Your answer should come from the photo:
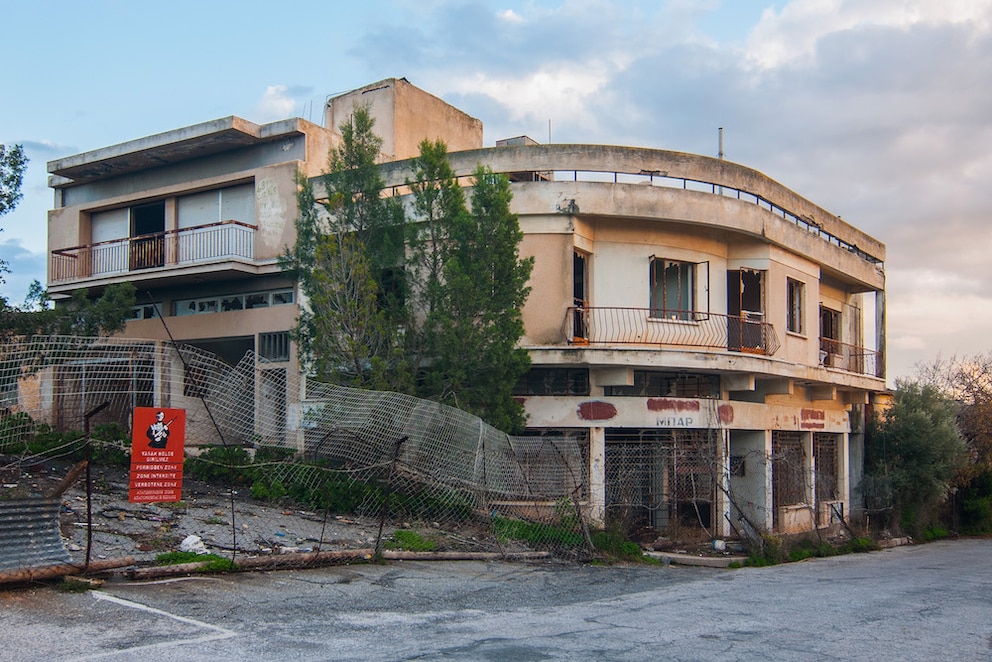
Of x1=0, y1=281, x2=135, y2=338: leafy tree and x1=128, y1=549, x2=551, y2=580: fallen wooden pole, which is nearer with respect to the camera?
x1=128, y1=549, x2=551, y2=580: fallen wooden pole

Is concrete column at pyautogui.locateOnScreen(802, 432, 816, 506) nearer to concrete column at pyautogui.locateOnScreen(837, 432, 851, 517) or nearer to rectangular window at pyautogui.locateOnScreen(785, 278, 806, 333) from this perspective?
concrete column at pyautogui.locateOnScreen(837, 432, 851, 517)

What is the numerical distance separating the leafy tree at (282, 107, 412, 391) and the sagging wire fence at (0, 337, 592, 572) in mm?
1129

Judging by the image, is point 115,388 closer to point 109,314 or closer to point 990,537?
point 109,314

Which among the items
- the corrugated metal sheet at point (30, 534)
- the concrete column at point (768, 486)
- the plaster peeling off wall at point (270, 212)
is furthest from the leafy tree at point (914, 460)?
the corrugated metal sheet at point (30, 534)

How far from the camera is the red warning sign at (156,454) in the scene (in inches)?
382

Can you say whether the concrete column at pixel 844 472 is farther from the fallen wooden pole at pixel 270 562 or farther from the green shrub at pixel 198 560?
the green shrub at pixel 198 560

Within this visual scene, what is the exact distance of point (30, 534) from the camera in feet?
31.3

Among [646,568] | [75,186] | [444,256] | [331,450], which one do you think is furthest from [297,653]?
[75,186]

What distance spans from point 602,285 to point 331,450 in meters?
6.74

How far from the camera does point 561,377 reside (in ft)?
60.1

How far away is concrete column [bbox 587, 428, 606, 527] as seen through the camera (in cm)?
1677

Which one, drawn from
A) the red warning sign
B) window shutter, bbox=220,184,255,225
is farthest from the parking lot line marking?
window shutter, bbox=220,184,255,225

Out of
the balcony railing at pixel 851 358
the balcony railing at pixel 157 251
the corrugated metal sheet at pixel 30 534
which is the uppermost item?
the balcony railing at pixel 157 251

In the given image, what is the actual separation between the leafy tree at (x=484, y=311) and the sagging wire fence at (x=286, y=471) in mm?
1331
